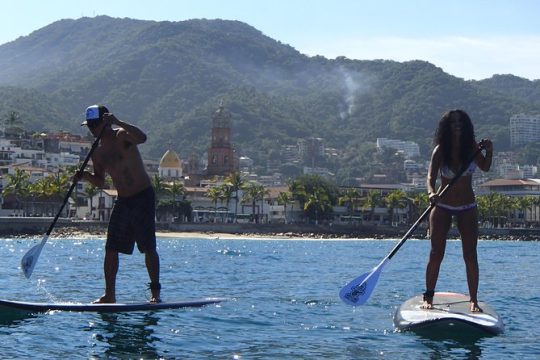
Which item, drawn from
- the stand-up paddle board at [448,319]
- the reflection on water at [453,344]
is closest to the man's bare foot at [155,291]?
the stand-up paddle board at [448,319]

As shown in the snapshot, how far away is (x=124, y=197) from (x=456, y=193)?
13.4 feet

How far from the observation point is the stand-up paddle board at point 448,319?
11062 millimetres

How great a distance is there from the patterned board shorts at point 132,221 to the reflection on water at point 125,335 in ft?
2.95

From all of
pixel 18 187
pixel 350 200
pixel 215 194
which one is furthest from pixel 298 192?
pixel 18 187

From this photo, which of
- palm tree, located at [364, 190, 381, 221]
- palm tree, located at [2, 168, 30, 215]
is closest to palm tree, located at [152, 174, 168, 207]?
palm tree, located at [2, 168, 30, 215]

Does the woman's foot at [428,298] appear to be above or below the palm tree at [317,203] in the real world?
below

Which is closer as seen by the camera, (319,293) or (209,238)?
(319,293)

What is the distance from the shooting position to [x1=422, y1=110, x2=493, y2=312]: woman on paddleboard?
470 inches

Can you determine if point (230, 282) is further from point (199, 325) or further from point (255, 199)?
point (255, 199)

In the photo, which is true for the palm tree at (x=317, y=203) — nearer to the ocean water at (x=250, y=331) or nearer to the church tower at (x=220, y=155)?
the church tower at (x=220, y=155)

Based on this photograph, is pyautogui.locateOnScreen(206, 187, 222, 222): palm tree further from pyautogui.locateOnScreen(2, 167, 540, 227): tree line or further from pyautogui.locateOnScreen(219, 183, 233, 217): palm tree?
pyautogui.locateOnScreen(219, 183, 233, 217): palm tree

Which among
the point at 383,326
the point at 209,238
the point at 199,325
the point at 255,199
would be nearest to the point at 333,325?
the point at 383,326

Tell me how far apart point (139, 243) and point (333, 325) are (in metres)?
2.63

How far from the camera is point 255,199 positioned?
13575 centimetres
